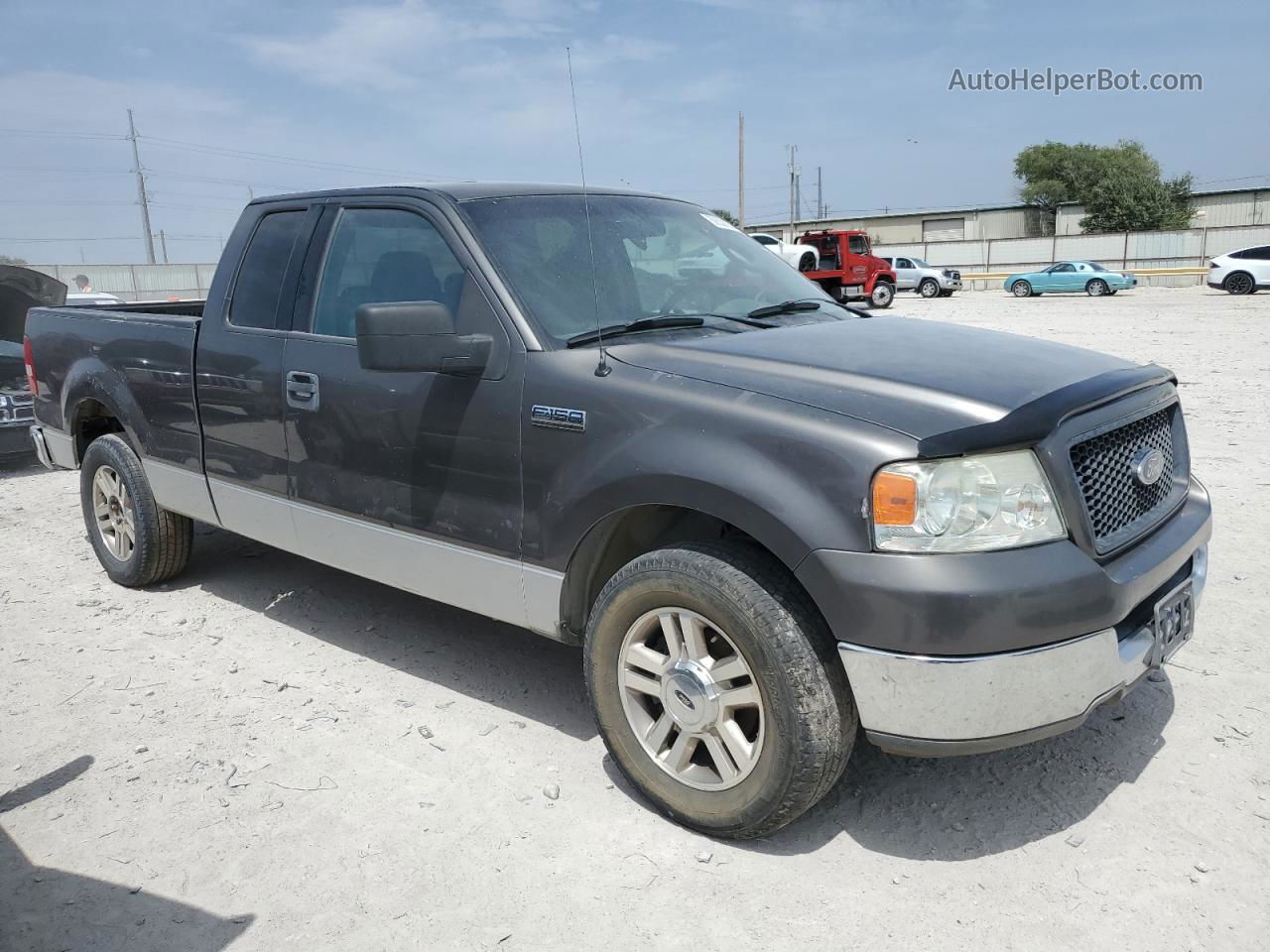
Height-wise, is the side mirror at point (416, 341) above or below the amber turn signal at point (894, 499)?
above

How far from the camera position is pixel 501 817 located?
10.2 ft

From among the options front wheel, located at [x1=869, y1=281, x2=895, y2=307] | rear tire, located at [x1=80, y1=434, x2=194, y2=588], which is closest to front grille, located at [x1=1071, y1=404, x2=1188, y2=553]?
rear tire, located at [x1=80, y1=434, x2=194, y2=588]

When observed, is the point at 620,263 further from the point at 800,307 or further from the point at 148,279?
the point at 148,279

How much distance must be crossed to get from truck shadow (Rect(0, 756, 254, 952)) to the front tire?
1.20 m

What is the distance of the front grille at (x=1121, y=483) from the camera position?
8.84 feet

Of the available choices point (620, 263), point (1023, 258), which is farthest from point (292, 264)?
point (1023, 258)

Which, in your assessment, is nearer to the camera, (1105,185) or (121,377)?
(121,377)

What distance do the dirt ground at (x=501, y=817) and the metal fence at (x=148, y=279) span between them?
113 feet

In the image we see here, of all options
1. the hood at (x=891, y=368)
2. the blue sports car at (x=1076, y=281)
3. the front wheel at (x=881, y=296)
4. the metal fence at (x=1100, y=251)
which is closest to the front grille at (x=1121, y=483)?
the hood at (x=891, y=368)

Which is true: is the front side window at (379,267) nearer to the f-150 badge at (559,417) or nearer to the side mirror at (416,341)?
the side mirror at (416,341)

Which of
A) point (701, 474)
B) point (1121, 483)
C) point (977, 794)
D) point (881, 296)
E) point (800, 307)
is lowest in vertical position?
point (977, 794)

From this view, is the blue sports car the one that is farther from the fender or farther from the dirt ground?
the fender

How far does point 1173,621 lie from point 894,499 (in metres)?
1.08

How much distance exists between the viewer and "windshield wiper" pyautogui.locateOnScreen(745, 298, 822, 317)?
3.72 m
